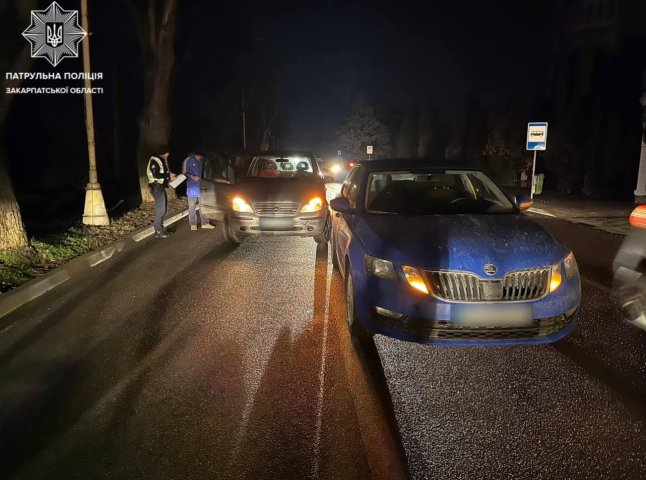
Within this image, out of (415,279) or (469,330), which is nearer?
(469,330)

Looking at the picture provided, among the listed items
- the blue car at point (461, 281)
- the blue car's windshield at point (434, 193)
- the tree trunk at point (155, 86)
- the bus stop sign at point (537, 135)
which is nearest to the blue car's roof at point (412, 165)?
the blue car's windshield at point (434, 193)

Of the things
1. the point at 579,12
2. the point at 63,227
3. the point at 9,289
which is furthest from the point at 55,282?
the point at 579,12

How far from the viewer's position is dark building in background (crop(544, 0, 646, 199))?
2217 cm

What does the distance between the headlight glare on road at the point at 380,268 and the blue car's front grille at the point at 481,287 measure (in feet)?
1.07

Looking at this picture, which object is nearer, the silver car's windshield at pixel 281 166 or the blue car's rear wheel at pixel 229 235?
the blue car's rear wheel at pixel 229 235

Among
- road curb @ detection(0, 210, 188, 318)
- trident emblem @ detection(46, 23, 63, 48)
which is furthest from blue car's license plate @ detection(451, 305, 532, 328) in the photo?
trident emblem @ detection(46, 23, 63, 48)

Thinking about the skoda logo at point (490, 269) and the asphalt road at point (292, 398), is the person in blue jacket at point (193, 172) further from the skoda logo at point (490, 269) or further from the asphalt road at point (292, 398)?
the skoda logo at point (490, 269)

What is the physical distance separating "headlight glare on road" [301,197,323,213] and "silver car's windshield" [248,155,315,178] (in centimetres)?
156

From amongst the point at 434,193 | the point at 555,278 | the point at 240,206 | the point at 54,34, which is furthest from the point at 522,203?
the point at 54,34

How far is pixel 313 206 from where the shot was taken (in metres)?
9.44

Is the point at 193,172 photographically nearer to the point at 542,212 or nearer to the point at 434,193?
the point at 434,193

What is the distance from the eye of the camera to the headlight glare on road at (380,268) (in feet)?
14.9

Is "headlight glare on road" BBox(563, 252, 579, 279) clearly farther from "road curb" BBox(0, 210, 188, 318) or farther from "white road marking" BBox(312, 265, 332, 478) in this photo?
"road curb" BBox(0, 210, 188, 318)

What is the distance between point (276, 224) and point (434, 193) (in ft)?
11.9
